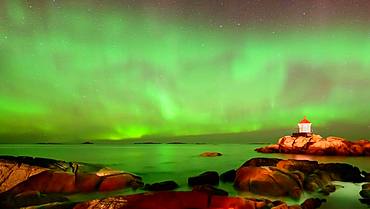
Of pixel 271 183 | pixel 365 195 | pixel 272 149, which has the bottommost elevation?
pixel 272 149

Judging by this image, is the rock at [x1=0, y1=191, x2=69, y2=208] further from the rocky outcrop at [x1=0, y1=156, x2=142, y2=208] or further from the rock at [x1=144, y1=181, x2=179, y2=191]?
the rock at [x1=144, y1=181, x2=179, y2=191]

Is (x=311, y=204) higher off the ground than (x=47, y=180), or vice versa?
(x=47, y=180)

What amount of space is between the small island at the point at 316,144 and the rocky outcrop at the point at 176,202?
69.3 feet

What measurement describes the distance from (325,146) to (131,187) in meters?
20.8

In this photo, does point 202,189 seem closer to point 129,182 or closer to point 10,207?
point 129,182

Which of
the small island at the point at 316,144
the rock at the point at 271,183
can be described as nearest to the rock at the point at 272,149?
the small island at the point at 316,144

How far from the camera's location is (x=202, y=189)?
8.20m

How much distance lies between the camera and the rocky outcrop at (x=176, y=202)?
6738 mm

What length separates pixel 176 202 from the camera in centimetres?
692

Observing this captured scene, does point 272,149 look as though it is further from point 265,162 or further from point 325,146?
point 265,162

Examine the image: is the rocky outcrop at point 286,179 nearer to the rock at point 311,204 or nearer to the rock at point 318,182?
the rock at point 318,182

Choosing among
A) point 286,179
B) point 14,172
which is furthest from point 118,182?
point 286,179

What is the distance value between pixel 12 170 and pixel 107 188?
8.93 feet

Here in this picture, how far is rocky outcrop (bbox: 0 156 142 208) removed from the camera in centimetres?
788
